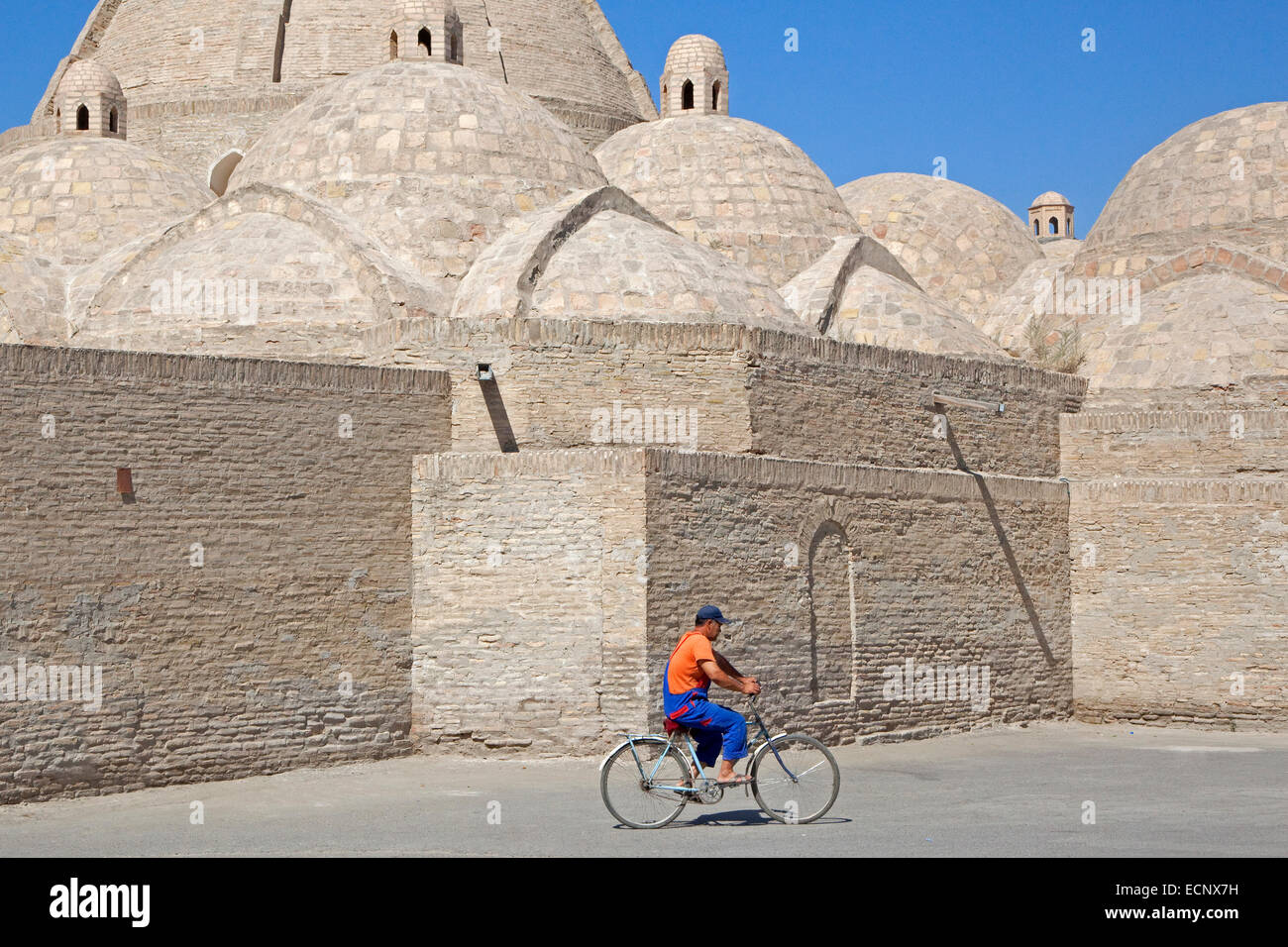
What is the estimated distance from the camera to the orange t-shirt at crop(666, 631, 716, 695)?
32.4 ft

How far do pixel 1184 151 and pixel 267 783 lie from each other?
49.5 feet

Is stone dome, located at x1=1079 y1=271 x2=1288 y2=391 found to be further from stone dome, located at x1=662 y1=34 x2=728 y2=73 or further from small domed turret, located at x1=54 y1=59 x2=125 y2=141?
small domed turret, located at x1=54 y1=59 x2=125 y2=141

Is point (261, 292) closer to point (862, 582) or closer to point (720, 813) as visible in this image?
point (862, 582)

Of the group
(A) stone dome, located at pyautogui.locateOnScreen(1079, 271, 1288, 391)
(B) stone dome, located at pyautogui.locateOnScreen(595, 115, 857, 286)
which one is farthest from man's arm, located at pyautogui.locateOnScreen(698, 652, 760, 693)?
(B) stone dome, located at pyautogui.locateOnScreen(595, 115, 857, 286)

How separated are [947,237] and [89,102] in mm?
11566

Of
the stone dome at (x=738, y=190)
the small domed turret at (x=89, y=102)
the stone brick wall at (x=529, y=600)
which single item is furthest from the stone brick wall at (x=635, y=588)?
the small domed turret at (x=89, y=102)

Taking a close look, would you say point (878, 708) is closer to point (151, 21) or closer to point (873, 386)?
point (873, 386)

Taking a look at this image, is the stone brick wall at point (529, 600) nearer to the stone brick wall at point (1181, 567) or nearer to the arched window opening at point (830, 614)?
→ the arched window opening at point (830, 614)

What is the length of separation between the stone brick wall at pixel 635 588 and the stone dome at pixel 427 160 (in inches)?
163

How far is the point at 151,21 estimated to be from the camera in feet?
87.9

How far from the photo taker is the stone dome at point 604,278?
52.0 feet

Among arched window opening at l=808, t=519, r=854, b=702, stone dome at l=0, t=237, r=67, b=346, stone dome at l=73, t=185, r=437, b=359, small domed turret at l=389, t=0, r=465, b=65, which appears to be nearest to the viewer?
arched window opening at l=808, t=519, r=854, b=702

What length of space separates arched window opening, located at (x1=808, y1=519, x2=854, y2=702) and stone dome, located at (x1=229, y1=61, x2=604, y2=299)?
181 inches

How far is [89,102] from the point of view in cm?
2161
